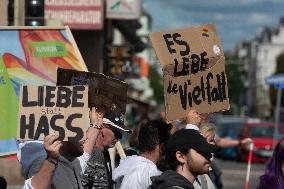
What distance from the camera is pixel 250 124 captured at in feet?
117

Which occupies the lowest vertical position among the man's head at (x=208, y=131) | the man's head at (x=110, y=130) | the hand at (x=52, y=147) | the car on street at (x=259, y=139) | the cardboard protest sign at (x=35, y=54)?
the car on street at (x=259, y=139)

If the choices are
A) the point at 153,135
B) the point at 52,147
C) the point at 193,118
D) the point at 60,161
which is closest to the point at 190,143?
the point at 52,147

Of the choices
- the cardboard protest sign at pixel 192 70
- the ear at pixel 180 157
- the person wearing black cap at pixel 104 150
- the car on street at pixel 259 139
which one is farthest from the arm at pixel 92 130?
the car on street at pixel 259 139

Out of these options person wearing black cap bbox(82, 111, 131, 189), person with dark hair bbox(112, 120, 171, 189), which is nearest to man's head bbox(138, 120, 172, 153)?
person with dark hair bbox(112, 120, 171, 189)

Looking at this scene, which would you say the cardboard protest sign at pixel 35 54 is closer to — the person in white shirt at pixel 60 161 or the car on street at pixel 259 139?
the person in white shirt at pixel 60 161

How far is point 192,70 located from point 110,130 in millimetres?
1102

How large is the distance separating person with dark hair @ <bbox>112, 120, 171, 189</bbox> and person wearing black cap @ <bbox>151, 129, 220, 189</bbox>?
50.0 inches

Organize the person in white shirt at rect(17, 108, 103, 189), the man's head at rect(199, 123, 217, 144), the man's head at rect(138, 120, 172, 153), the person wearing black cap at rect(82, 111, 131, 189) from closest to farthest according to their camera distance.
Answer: the person in white shirt at rect(17, 108, 103, 189) < the person wearing black cap at rect(82, 111, 131, 189) < the man's head at rect(138, 120, 172, 153) < the man's head at rect(199, 123, 217, 144)

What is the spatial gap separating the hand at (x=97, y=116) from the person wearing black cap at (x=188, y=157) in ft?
3.48

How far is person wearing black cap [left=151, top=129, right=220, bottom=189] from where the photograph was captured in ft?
15.6

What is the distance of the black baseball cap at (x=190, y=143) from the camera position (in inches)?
188

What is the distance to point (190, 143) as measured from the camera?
4.81 metres

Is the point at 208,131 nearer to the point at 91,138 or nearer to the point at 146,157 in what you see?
the point at 146,157

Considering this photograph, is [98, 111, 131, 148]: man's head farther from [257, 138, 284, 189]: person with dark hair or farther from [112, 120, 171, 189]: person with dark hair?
[257, 138, 284, 189]: person with dark hair
